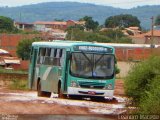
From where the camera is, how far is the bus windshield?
23203 millimetres

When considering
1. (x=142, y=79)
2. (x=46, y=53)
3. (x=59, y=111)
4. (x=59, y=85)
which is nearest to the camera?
(x=59, y=111)

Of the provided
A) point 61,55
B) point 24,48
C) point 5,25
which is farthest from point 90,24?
point 61,55

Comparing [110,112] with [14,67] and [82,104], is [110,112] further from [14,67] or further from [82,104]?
[14,67]

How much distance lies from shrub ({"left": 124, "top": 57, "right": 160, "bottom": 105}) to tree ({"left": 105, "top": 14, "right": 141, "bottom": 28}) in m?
121

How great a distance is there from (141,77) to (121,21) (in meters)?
131

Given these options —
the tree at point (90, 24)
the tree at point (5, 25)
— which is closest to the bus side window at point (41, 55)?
the tree at point (5, 25)

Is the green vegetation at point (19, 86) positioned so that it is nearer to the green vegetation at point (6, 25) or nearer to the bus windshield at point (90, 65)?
the bus windshield at point (90, 65)

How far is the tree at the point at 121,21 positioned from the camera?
14265 centimetres

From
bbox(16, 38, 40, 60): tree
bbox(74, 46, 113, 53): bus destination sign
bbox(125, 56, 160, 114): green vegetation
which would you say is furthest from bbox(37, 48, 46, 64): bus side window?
bbox(16, 38, 40, 60): tree

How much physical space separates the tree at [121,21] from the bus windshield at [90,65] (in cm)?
11722

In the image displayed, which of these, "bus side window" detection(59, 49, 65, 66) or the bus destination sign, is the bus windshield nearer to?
the bus destination sign

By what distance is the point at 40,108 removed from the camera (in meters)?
18.3

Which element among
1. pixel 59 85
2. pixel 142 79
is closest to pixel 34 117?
pixel 142 79

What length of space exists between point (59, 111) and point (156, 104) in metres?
3.97
